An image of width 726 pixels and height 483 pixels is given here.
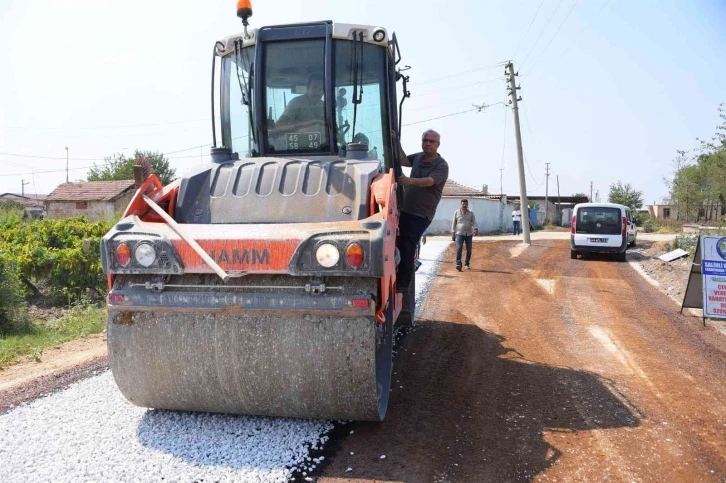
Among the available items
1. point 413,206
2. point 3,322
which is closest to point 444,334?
point 413,206

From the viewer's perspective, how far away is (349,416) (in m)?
3.80

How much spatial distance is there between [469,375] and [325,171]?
8.01 feet

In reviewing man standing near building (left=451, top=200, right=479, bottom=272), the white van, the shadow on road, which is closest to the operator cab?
the shadow on road

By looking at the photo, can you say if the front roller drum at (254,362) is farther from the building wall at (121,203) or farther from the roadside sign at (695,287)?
the building wall at (121,203)

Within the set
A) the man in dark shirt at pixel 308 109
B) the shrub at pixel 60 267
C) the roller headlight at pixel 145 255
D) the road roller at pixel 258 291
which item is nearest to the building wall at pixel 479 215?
the shrub at pixel 60 267

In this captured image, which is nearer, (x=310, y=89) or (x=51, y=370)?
(x=310, y=89)

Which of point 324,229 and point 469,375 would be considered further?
point 469,375

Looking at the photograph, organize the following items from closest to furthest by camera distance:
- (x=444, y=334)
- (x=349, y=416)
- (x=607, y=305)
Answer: (x=349, y=416) → (x=444, y=334) → (x=607, y=305)

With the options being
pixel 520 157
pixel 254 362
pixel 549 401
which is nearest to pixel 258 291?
pixel 254 362

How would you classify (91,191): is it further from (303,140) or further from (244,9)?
(303,140)

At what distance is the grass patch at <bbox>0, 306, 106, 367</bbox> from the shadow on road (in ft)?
14.0

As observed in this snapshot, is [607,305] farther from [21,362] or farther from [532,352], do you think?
[21,362]

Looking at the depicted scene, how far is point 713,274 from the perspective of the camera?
8305 millimetres

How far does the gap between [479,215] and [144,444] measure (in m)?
31.3
